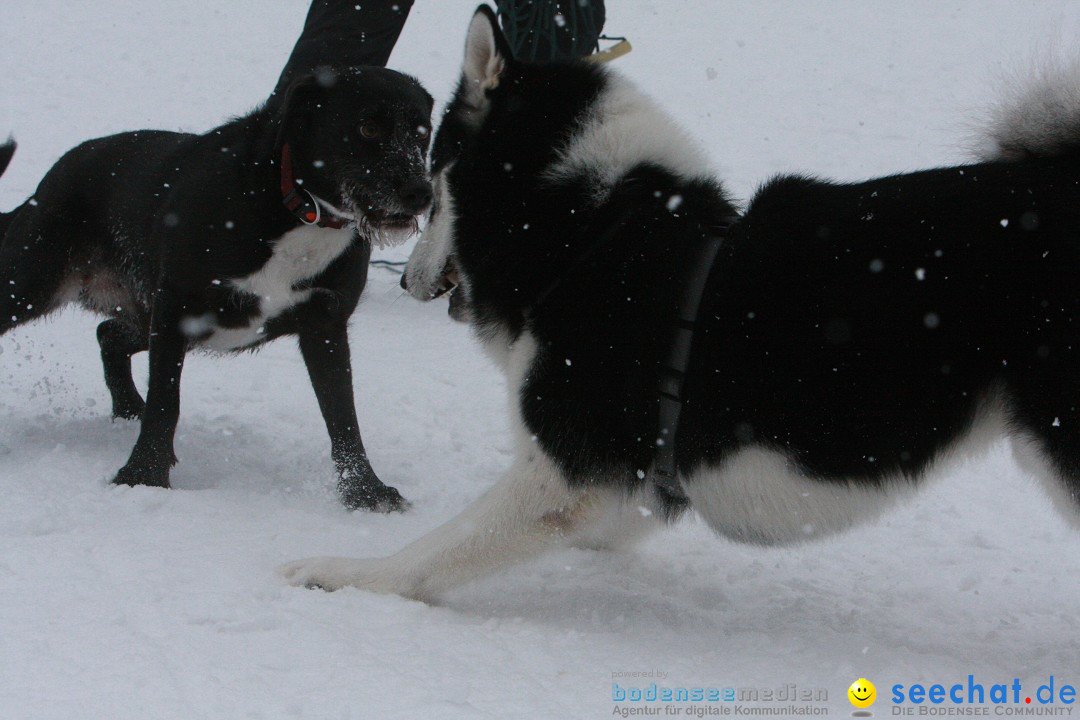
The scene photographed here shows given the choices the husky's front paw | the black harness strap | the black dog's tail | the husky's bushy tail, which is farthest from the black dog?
the husky's bushy tail

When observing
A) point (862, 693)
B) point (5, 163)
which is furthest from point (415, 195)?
point (5, 163)

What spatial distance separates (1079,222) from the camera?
2.18 meters

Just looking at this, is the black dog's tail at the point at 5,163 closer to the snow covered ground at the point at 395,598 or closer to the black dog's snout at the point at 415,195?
the snow covered ground at the point at 395,598

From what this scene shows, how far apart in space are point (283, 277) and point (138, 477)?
2.90ft

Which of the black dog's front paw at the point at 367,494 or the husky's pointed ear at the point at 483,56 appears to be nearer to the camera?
the husky's pointed ear at the point at 483,56

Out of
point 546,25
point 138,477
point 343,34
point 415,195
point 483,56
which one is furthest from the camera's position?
point 546,25

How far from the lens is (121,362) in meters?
4.18

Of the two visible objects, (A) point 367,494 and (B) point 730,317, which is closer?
(B) point 730,317

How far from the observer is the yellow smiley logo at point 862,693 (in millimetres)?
2158

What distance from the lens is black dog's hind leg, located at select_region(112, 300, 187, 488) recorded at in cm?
346

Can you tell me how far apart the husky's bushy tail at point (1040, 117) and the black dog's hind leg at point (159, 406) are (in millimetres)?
2682

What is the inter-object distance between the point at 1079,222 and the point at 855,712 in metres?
1.20

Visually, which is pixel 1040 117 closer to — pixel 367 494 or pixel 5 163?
pixel 367 494

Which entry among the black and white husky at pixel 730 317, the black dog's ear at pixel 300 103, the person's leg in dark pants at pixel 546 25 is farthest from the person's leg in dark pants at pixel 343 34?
the black and white husky at pixel 730 317
